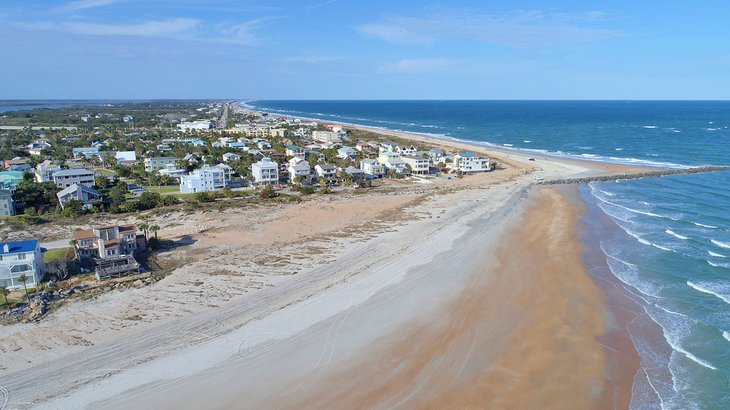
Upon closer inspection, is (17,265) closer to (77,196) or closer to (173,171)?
(77,196)

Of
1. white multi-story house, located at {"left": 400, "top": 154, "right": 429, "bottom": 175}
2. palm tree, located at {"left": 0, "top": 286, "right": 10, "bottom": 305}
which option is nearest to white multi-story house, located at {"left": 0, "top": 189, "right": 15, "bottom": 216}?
palm tree, located at {"left": 0, "top": 286, "right": 10, "bottom": 305}

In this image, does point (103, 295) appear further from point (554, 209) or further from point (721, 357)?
point (554, 209)

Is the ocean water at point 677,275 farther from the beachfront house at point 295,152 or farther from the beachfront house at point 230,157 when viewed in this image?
the beachfront house at point 230,157

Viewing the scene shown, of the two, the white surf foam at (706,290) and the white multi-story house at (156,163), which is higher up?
the white multi-story house at (156,163)

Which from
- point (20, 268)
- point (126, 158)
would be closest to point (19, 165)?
point (126, 158)

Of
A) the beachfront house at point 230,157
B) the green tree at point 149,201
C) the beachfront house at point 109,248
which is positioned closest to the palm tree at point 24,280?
the beachfront house at point 109,248

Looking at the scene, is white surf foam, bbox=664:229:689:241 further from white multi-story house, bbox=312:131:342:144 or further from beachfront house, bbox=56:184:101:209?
white multi-story house, bbox=312:131:342:144
